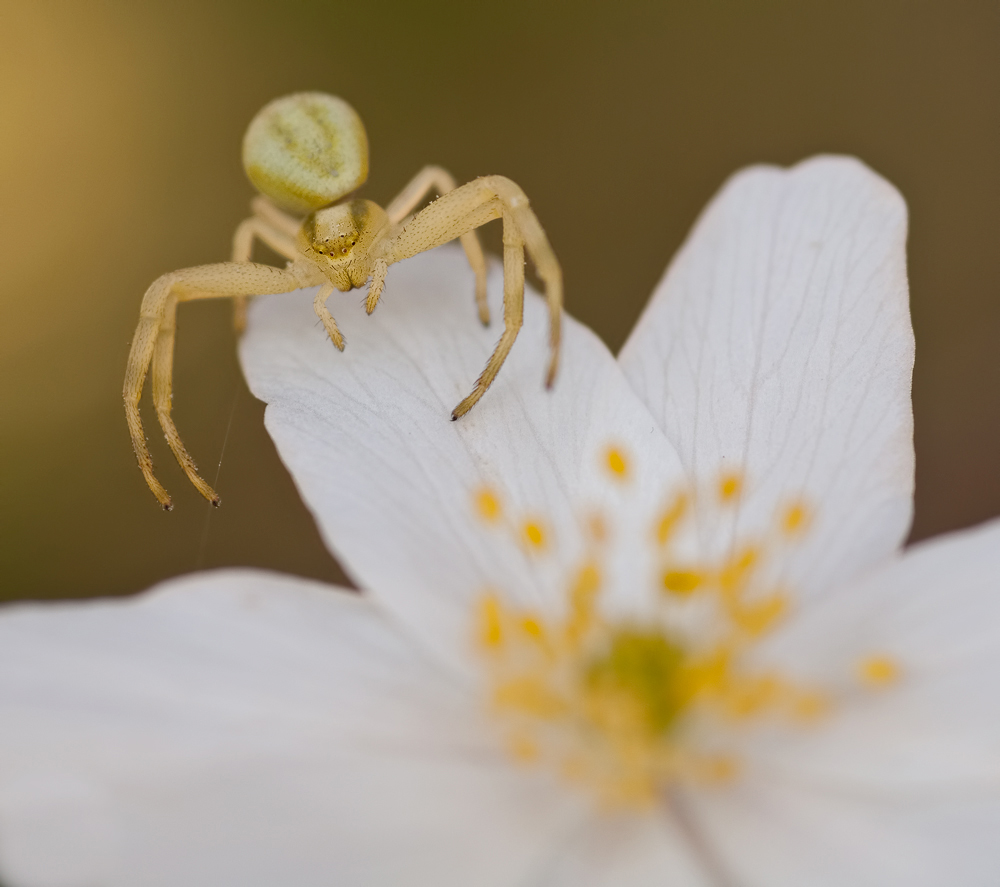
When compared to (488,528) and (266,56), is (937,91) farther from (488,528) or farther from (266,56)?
(488,528)

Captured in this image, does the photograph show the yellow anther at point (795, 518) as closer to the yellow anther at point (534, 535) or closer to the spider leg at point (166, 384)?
the yellow anther at point (534, 535)

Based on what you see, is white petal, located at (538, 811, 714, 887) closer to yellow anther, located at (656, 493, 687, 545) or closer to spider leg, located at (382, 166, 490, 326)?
yellow anther, located at (656, 493, 687, 545)

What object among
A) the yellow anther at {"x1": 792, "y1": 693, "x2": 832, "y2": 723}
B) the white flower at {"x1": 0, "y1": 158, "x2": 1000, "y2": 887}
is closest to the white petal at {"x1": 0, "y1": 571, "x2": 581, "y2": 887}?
the white flower at {"x1": 0, "y1": 158, "x2": 1000, "y2": 887}

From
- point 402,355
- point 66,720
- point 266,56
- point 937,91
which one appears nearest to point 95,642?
point 66,720

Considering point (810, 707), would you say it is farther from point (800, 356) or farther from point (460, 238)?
point (460, 238)

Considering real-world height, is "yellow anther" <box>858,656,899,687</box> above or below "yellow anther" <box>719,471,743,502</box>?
below

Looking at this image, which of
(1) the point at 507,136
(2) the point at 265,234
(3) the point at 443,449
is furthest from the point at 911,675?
(1) the point at 507,136
